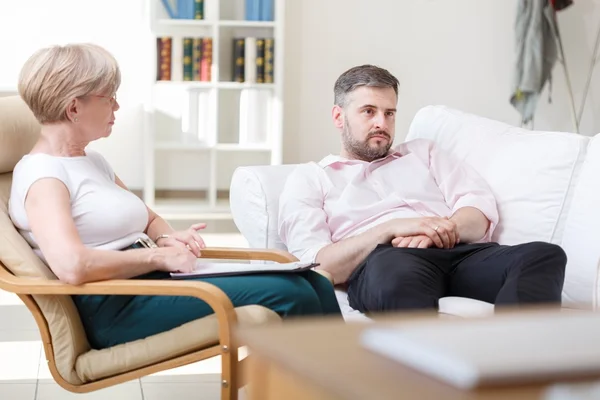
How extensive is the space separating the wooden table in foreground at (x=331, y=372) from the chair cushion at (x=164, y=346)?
1121mm

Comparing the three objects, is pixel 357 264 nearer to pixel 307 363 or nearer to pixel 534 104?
pixel 307 363

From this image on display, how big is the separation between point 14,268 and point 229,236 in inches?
129

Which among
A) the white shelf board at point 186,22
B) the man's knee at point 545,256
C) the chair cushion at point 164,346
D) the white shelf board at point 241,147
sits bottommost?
the white shelf board at point 241,147

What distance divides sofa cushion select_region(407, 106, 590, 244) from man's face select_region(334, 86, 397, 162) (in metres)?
0.26

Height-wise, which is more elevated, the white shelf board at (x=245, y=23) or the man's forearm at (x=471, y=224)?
the white shelf board at (x=245, y=23)

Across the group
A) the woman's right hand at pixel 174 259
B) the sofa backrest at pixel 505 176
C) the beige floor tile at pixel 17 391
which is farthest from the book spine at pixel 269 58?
the woman's right hand at pixel 174 259

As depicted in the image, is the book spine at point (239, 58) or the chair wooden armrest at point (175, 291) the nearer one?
the chair wooden armrest at point (175, 291)

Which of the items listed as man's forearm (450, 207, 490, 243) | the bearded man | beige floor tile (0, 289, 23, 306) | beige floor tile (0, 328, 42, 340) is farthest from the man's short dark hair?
beige floor tile (0, 289, 23, 306)

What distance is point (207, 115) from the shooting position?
19.7 feet

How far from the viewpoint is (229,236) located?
554cm

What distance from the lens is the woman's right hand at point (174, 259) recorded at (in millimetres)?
A: 2332

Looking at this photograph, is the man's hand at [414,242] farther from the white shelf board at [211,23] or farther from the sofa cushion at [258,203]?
the white shelf board at [211,23]

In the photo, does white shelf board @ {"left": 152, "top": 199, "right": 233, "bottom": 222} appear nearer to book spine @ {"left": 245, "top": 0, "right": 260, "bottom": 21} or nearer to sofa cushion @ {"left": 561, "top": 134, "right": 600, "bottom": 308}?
book spine @ {"left": 245, "top": 0, "right": 260, "bottom": 21}

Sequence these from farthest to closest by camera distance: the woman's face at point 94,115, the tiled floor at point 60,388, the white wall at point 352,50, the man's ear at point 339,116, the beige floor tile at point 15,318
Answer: the white wall at point 352,50
the beige floor tile at point 15,318
the man's ear at point 339,116
the tiled floor at point 60,388
the woman's face at point 94,115
